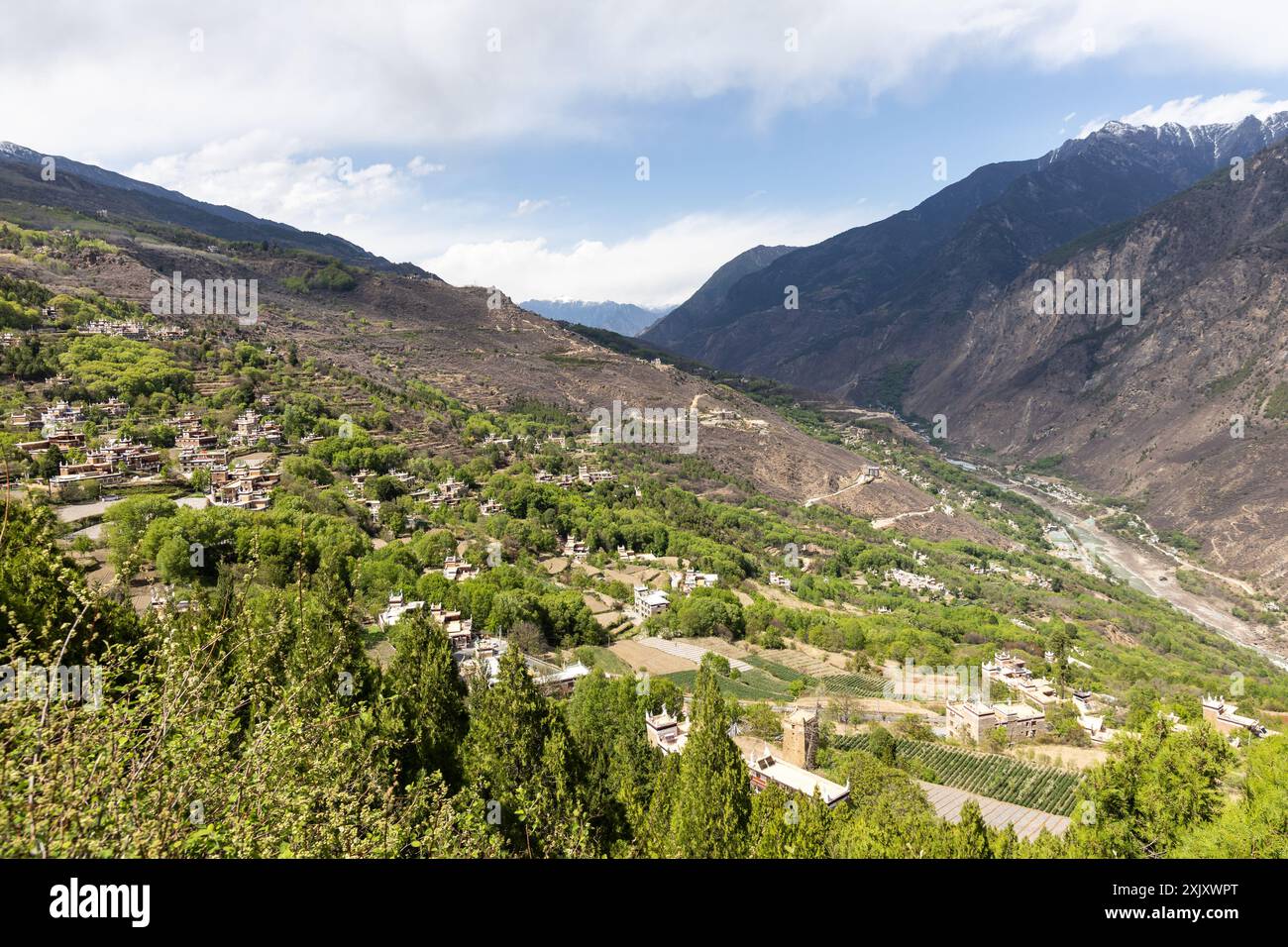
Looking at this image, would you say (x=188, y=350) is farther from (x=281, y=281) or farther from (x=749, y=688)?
(x=749, y=688)

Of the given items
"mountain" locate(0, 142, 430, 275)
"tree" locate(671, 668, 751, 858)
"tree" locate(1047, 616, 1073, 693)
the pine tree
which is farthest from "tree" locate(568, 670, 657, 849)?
"mountain" locate(0, 142, 430, 275)

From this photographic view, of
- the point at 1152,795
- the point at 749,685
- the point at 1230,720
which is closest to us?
the point at 1152,795

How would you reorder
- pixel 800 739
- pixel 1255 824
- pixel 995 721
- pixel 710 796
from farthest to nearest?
1. pixel 995 721
2. pixel 800 739
3. pixel 1255 824
4. pixel 710 796

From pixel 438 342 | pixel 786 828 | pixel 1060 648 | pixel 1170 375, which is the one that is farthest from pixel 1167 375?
pixel 786 828

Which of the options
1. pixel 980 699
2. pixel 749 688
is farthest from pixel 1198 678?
pixel 749 688

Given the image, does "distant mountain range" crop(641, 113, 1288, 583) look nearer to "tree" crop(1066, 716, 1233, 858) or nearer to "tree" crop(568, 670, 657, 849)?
"tree" crop(1066, 716, 1233, 858)

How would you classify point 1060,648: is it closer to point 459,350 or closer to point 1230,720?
point 1230,720
